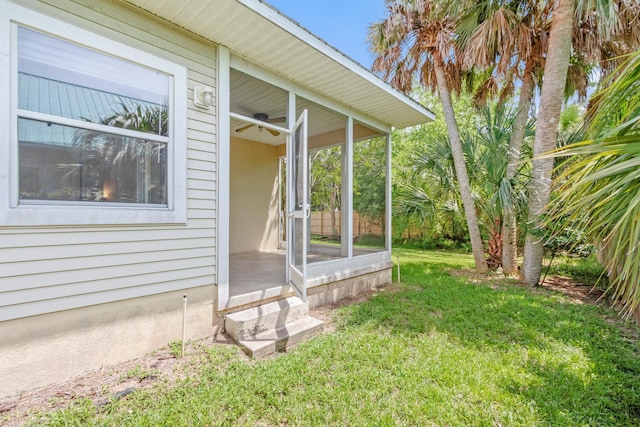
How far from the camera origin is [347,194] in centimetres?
516

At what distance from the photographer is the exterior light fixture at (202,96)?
3.21 meters

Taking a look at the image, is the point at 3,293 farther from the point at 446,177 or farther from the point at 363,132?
the point at 446,177

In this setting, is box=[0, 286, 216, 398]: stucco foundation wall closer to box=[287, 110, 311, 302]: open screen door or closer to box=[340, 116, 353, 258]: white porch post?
box=[287, 110, 311, 302]: open screen door

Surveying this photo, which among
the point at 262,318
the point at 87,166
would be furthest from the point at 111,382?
the point at 87,166

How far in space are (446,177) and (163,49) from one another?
650 cm

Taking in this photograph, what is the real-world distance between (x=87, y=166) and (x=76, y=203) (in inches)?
13.0

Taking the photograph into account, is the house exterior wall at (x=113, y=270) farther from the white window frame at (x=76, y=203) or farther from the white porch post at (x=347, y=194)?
the white porch post at (x=347, y=194)

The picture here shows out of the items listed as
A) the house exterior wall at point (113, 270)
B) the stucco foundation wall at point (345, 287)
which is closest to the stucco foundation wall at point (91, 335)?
the house exterior wall at point (113, 270)

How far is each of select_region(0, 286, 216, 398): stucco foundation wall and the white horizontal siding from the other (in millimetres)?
99

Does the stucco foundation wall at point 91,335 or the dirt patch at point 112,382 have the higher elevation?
the stucco foundation wall at point 91,335

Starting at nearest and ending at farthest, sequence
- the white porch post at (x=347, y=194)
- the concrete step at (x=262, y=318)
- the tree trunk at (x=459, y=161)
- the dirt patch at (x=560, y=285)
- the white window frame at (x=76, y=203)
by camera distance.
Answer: the white window frame at (x=76, y=203) < the concrete step at (x=262, y=318) < the dirt patch at (x=560, y=285) < the white porch post at (x=347, y=194) < the tree trunk at (x=459, y=161)

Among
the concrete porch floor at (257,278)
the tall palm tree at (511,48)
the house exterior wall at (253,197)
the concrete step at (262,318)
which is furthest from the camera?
the house exterior wall at (253,197)

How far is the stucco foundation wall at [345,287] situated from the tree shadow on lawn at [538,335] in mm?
383

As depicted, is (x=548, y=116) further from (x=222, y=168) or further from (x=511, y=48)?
(x=222, y=168)
